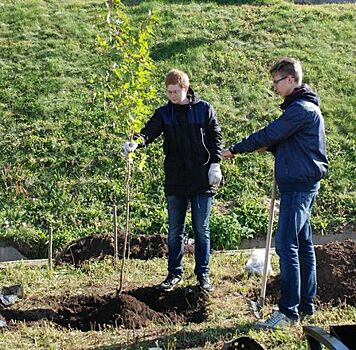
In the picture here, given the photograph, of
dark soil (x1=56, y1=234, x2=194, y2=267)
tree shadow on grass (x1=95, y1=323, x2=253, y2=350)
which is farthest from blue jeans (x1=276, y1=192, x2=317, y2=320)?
dark soil (x1=56, y1=234, x2=194, y2=267)

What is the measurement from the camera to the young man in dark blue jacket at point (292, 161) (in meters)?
4.54

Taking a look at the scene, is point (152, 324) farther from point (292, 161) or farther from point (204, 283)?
point (292, 161)

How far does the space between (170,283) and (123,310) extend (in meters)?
0.63

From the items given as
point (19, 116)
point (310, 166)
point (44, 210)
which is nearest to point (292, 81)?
point (310, 166)

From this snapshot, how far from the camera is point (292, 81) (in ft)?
15.0

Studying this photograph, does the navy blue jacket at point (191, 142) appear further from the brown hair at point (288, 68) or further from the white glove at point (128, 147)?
the brown hair at point (288, 68)

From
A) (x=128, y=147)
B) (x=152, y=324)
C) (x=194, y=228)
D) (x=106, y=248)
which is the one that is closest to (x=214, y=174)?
(x=194, y=228)

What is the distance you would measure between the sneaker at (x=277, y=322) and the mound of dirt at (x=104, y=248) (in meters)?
2.45

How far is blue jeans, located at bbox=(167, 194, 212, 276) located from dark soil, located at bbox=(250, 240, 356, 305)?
0.63 meters

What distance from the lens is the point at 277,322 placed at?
459cm

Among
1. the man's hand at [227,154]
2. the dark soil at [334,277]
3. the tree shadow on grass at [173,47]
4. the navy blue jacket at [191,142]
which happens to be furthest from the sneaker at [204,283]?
the tree shadow on grass at [173,47]

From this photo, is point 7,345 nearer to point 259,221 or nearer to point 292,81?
point 292,81

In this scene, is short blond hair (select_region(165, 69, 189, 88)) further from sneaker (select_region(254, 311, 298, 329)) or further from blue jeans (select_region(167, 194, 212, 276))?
sneaker (select_region(254, 311, 298, 329))

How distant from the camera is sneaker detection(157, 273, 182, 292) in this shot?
18.7 feet
